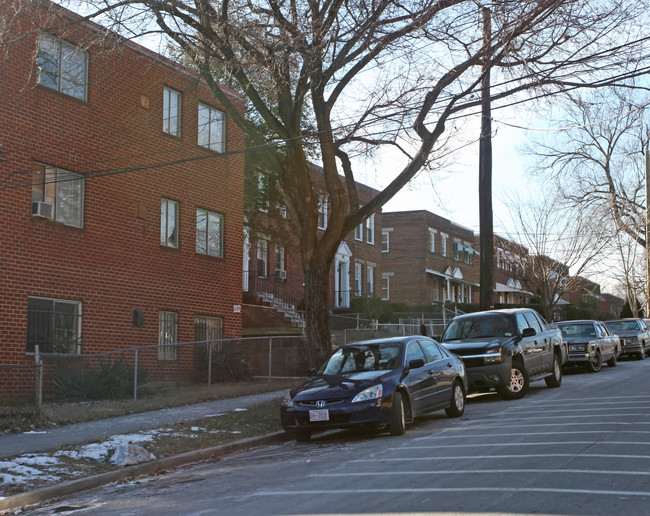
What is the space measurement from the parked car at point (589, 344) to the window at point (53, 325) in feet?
41.9

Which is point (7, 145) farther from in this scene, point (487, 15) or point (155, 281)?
point (487, 15)

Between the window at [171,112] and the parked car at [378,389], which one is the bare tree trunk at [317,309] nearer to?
the parked car at [378,389]

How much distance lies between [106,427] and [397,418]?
15.8 ft

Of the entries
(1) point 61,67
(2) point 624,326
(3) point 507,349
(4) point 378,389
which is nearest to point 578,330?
(2) point 624,326

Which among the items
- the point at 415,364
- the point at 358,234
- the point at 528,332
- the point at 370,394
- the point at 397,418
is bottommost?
the point at 397,418

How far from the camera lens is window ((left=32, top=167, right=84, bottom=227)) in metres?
16.5

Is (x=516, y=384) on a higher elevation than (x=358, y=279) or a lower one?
lower

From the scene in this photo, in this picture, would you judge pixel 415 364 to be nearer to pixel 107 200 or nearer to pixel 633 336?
pixel 107 200

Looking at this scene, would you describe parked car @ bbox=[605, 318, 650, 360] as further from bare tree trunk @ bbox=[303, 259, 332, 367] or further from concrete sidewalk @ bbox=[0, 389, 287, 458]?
concrete sidewalk @ bbox=[0, 389, 287, 458]

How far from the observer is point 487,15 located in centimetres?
1376

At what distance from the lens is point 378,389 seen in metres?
10.8

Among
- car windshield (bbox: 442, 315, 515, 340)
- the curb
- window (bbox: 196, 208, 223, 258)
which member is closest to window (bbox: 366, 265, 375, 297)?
window (bbox: 196, 208, 223, 258)

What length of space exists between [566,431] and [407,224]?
40013mm

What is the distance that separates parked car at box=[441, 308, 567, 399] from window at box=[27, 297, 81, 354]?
820cm
